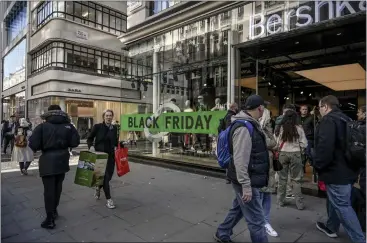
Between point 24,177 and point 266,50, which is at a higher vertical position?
point 266,50

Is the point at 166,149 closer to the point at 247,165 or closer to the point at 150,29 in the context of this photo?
the point at 150,29

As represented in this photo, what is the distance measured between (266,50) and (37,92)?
916 inches

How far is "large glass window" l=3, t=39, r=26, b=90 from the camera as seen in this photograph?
28620mm

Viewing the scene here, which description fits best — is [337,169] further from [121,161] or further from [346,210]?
[121,161]

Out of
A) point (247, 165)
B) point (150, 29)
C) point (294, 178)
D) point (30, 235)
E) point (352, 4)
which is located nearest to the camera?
point (247, 165)

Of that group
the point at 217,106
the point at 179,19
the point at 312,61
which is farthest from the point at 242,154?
the point at 312,61

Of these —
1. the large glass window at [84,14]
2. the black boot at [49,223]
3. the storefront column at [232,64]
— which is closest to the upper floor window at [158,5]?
the storefront column at [232,64]

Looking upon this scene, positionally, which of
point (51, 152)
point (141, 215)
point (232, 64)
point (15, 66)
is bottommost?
point (141, 215)

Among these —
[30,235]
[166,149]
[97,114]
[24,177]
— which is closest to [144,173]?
[166,149]

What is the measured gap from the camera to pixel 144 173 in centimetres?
797

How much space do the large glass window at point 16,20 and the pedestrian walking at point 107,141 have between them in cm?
2907

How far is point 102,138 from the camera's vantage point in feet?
15.8

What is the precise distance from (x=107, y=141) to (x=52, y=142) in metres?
1.08

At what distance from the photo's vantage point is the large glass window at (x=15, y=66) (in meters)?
28.6
